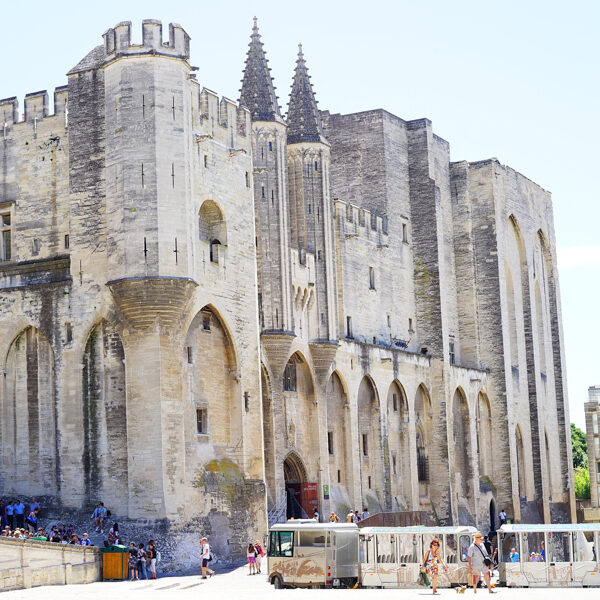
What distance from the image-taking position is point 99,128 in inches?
1587

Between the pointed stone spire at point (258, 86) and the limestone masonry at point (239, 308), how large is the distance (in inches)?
3.4

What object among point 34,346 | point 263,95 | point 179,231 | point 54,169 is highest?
point 263,95

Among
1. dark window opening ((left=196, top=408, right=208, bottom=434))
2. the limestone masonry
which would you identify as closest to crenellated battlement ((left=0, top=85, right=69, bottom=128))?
the limestone masonry

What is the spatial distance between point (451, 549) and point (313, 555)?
12.3 ft

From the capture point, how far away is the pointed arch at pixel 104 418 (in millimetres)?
38281

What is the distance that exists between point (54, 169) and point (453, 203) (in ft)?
106

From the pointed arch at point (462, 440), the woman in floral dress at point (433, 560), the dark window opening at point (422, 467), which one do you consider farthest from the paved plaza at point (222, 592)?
the pointed arch at point (462, 440)

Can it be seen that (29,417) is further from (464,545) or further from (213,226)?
(464,545)

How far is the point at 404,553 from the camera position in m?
33.7

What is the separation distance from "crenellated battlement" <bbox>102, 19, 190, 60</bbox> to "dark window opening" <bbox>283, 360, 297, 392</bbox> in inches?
568

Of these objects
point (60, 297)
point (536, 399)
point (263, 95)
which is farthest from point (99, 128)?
point (536, 399)

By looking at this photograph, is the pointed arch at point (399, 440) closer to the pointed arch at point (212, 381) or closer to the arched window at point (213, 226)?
→ the pointed arch at point (212, 381)

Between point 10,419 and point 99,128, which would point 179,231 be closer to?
point 99,128

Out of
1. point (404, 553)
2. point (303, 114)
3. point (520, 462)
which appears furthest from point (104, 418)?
point (520, 462)
